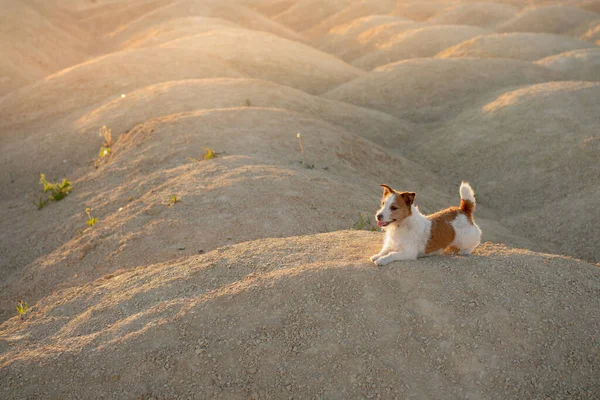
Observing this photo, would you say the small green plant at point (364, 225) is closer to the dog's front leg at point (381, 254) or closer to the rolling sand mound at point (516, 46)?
the dog's front leg at point (381, 254)

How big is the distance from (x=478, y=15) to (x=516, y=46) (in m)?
15.7

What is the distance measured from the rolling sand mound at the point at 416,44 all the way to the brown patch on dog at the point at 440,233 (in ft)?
93.1

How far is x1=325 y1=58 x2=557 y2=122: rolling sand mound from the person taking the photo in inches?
851

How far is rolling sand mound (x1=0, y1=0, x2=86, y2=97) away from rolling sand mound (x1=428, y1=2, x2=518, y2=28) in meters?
32.0

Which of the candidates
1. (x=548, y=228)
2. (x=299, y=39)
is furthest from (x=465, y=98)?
(x=299, y=39)

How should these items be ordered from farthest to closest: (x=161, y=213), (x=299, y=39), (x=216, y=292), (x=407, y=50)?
(x=299, y=39), (x=407, y=50), (x=161, y=213), (x=216, y=292)

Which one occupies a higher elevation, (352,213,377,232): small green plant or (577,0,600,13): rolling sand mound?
(577,0,600,13): rolling sand mound

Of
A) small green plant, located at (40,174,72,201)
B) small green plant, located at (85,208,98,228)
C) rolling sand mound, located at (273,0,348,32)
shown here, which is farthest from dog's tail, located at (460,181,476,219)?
rolling sand mound, located at (273,0,348,32)

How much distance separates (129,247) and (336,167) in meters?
6.17

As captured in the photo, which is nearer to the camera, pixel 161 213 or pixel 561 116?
pixel 161 213

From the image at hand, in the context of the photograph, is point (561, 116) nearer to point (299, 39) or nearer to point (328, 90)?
point (328, 90)

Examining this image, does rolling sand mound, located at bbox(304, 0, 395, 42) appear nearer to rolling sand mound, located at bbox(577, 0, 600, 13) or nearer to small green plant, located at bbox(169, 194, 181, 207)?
rolling sand mound, located at bbox(577, 0, 600, 13)

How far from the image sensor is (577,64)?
86.7 feet

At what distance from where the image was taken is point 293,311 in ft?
19.0
